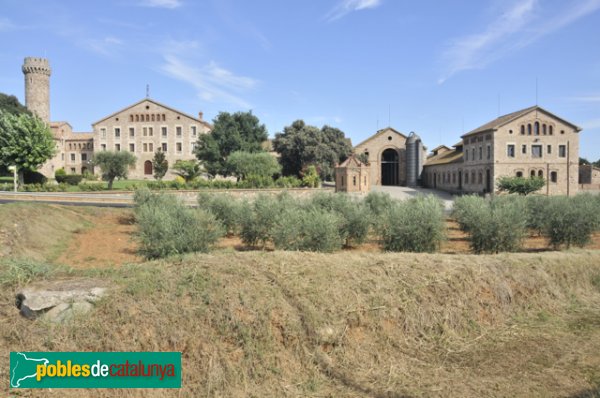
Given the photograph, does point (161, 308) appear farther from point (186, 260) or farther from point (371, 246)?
point (371, 246)

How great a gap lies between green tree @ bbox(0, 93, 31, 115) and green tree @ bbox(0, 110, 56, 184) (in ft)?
67.9

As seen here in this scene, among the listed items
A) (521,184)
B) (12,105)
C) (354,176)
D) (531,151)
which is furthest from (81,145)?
(531,151)

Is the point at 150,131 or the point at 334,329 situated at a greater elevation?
the point at 150,131

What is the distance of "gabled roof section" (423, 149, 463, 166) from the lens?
54.6 m

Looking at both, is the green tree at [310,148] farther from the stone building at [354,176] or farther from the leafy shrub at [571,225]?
the leafy shrub at [571,225]

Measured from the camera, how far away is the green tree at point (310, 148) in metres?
53.8

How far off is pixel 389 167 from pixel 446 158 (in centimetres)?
866

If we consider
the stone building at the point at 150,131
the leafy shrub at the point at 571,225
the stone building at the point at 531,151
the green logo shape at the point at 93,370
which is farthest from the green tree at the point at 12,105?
the leafy shrub at the point at 571,225

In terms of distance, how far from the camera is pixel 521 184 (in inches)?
1683

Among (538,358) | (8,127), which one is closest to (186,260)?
(538,358)

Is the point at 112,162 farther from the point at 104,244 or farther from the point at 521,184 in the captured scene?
the point at 521,184

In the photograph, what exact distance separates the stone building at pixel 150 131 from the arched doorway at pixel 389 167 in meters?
29.8

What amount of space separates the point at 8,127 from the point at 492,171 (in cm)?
5119

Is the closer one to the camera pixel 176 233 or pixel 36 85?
pixel 176 233
